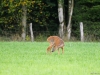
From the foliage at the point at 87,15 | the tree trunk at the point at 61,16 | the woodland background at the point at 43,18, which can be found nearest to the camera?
the woodland background at the point at 43,18

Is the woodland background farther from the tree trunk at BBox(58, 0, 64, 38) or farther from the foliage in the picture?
the tree trunk at BBox(58, 0, 64, 38)

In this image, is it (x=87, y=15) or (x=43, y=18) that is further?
(x=43, y=18)

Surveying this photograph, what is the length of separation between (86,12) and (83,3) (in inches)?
33.4

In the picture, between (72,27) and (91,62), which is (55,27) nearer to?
(72,27)

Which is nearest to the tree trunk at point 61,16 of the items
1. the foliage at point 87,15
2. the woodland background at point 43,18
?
the woodland background at point 43,18

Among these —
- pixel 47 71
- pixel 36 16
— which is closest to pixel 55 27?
pixel 36 16

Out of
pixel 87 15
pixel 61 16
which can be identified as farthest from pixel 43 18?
pixel 87 15

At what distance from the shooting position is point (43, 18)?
37938mm

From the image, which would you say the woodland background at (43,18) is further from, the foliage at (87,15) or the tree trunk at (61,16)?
the tree trunk at (61,16)

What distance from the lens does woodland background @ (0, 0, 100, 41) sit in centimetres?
3266

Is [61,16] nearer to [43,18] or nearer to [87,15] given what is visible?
[87,15]

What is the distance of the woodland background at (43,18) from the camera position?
32.7 meters

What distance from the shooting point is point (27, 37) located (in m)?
32.9

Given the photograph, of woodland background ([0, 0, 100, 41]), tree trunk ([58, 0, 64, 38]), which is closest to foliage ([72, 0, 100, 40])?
woodland background ([0, 0, 100, 41])
